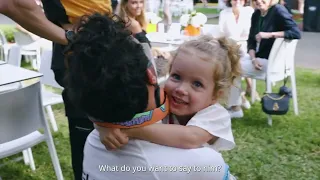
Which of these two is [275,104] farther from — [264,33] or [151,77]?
[151,77]

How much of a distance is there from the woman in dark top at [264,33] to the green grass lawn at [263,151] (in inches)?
17.3

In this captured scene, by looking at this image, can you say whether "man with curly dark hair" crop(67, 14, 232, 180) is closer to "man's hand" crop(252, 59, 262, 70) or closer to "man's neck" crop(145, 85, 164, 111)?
"man's neck" crop(145, 85, 164, 111)

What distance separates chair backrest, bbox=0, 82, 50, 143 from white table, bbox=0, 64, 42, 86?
0.69 ft

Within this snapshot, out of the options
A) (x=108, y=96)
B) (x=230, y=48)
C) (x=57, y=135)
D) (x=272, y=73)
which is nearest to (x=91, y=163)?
(x=108, y=96)

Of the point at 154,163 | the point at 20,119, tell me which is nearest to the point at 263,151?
the point at 20,119

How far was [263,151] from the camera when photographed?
3.39 m

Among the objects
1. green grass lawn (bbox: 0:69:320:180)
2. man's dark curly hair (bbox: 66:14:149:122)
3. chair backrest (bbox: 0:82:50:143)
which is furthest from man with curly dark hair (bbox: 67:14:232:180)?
green grass lawn (bbox: 0:69:320:180)

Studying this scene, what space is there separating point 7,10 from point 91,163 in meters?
0.67

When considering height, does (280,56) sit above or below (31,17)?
below

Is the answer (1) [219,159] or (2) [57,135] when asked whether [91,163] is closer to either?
(1) [219,159]

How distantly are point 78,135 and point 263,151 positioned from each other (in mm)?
2058

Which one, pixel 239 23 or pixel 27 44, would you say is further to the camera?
pixel 27 44

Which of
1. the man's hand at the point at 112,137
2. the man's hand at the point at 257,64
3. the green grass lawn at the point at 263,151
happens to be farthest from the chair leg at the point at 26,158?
the man's hand at the point at 112,137

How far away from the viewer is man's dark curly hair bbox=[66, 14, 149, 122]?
0.72m
